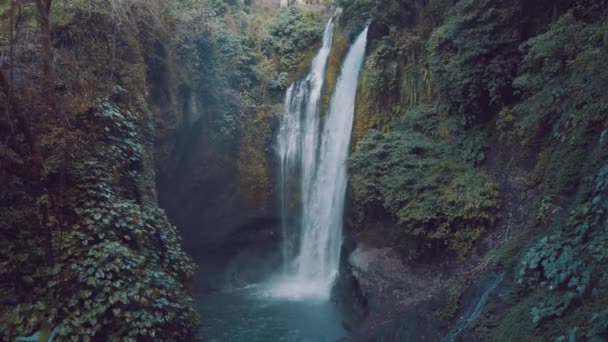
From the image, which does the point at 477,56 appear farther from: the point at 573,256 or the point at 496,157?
the point at 573,256

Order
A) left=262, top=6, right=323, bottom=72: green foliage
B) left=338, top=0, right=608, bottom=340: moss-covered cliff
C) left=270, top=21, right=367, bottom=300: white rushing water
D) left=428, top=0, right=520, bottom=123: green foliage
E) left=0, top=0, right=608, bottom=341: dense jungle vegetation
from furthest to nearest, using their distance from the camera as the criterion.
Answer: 1. left=262, top=6, right=323, bottom=72: green foliage
2. left=270, top=21, right=367, bottom=300: white rushing water
3. left=428, top=0, right=520, bottom=123: green foliage
4. left=338, top=0, right=608, bottom=340: moss-covered cliff
5. left=0, top=0, right=608, bottom=341: dense jungle vegetation

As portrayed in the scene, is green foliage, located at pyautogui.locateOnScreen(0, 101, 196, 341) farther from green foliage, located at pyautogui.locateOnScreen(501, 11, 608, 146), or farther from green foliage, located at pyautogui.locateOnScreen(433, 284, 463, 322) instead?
green foliage, located at pyautogui.locateOnScreen(501, 11, 608, 146)

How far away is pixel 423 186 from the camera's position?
8.60m

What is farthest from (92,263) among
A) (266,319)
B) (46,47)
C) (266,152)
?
(266,152)

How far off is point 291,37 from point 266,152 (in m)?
4.57

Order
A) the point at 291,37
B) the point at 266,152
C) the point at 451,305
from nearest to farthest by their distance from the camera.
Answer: the point at 451,305 < the point at 266,152 < the point at 291,37

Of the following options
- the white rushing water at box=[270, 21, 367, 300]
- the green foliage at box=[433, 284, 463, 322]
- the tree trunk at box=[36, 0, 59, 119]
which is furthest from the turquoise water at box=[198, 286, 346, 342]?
the tree trunk at box=[36, 0, 59, 119]

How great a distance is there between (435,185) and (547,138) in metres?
2.11

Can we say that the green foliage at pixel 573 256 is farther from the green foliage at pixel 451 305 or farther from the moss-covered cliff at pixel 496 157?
the green foliage at pixel 451 305

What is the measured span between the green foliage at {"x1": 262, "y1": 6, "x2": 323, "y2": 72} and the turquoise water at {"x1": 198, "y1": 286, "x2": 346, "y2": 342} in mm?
7874

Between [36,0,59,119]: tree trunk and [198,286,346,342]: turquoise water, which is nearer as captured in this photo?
[36,0,59,119]: tree trunk

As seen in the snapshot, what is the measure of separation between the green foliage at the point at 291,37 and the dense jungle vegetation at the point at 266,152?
0.20 meters

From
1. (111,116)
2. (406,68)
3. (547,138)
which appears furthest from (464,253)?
(111,116)

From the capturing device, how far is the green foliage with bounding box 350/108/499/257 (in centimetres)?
782
